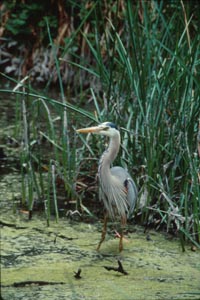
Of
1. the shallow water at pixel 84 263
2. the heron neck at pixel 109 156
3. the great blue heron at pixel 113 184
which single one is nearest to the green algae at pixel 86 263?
the shallow water at pixel 84 263

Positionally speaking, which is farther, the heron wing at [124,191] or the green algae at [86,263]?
the heron wing at [124,191]

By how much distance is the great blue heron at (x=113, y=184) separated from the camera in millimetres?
3467

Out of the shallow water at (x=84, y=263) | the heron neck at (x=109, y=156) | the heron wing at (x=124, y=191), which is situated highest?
the heron neck at (x=109, y=156)

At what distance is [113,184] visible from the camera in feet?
11.6

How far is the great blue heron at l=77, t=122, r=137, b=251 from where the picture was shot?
136 inches

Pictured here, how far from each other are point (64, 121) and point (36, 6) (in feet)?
10.5

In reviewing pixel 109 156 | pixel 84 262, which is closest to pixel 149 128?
pixel 109 156

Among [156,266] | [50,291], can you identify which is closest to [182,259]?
[156,266]

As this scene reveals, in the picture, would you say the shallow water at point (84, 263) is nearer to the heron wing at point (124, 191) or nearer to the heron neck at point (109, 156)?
the heron wing at point (124, 191)

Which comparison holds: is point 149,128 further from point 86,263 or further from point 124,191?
point 86,263

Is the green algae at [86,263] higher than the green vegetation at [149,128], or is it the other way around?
the green vegetation at [149,128]

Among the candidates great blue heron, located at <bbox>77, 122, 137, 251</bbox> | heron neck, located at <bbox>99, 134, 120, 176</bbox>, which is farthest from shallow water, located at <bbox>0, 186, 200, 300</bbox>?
heron neck, located at <bbox>99, 134, 120, 176</bbox>

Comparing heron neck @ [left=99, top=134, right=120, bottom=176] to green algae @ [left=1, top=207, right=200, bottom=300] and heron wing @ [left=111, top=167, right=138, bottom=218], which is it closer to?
heron wing @ [left=111, top=167, right=138, bottom=218]

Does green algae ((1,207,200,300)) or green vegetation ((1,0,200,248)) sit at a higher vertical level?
green vegetation ((1,0,200,248))
